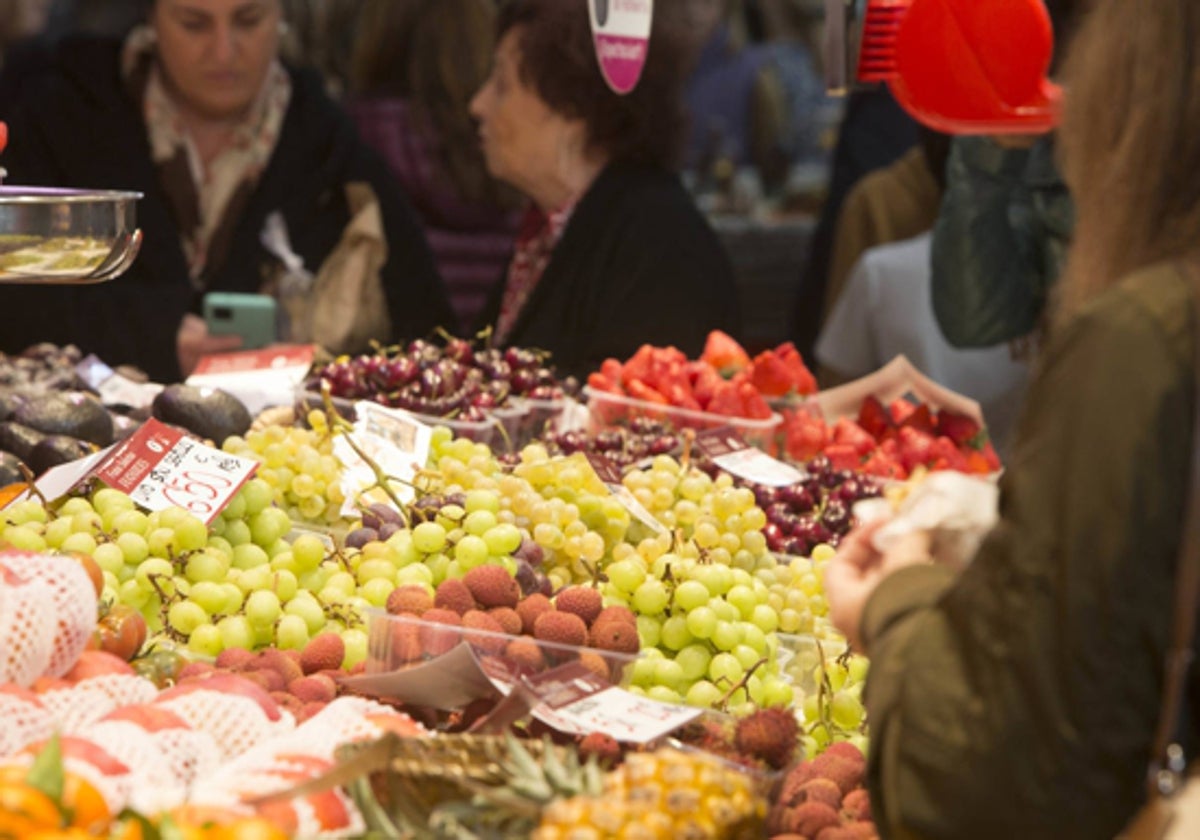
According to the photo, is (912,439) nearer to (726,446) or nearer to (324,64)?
(726,446)

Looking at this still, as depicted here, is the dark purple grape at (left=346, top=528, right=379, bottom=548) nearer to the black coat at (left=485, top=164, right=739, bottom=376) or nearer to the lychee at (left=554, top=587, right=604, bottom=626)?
the lychee at (left=554, top=587, right=604, bottom=626)

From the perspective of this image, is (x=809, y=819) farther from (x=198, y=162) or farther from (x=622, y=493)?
(x=198, y=162)

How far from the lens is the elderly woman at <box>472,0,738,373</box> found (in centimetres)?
437

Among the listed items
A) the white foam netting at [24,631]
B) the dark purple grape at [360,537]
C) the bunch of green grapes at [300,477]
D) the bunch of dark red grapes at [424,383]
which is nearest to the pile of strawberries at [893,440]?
the bunch of dark red grapes at [424,383]

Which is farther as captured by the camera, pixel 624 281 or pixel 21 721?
pixel 624 281

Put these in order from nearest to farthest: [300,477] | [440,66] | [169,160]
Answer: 1. [300,477]
2. [169,160]
3. [440,66]

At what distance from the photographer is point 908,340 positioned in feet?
15.2

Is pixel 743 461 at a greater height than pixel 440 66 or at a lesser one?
lesser

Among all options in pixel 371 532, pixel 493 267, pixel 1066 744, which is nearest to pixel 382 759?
pixel 1066 744

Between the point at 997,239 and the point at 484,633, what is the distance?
241 centimetres

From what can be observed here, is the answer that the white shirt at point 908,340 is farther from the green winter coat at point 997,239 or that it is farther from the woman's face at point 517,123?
the woman's face at point 517,123

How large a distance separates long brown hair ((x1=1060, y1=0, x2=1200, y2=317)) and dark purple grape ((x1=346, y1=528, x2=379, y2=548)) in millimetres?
1288

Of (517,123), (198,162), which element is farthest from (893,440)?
(198,162)

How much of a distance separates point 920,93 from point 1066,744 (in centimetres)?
196
